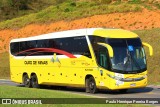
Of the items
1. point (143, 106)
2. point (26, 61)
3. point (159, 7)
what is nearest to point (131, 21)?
point (159, 7)

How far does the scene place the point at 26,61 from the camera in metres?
30.2

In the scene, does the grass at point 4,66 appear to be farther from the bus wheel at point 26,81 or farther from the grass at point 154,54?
the bus wheel at point 26,81

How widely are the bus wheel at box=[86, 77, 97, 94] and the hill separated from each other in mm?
18293

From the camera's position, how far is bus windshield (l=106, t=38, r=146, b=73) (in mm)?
22891

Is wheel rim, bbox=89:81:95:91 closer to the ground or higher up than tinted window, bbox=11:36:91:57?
closer to the ground

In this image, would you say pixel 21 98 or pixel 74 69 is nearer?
pixel 21 98

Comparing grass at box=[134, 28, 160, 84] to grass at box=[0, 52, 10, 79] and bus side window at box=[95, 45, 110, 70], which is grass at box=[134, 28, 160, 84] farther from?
grass at box=[0, 52, 10, 79]

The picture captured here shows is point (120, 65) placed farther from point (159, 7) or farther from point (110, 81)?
point (159, 7)

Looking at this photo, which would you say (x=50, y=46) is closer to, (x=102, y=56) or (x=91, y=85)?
(x=91, y=85)

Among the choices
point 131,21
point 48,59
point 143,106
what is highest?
point 131,21

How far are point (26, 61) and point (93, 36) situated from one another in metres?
7.64

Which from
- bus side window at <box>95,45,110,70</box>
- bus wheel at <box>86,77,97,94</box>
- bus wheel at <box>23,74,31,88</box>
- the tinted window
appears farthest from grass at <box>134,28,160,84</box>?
bus side window at <box>95,45,110,70</box>

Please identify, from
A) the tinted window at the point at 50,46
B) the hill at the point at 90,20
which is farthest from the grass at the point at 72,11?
the tinted window at the point at 50,46

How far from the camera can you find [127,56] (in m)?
23.1
